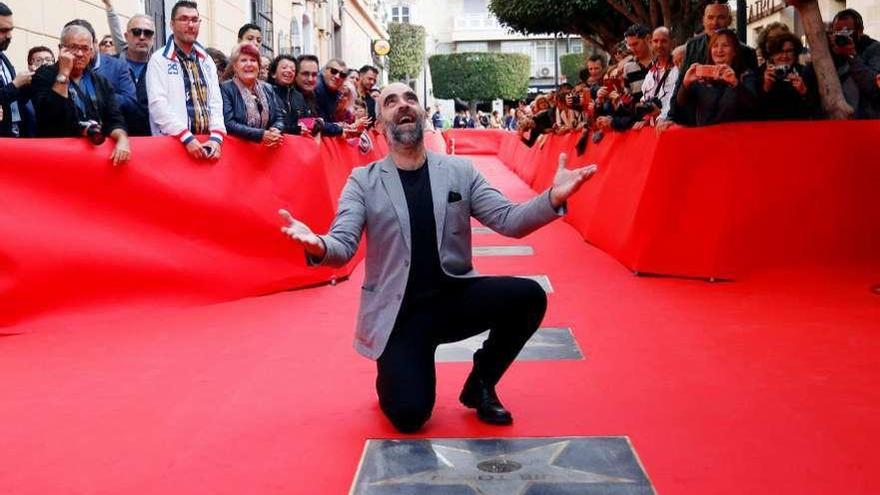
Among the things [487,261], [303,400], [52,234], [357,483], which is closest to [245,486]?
[357,483]

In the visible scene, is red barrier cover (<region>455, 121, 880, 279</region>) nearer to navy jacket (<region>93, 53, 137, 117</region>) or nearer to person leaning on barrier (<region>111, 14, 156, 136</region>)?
person leaning on barrier (<region>111, 14, 156, 136</region>)

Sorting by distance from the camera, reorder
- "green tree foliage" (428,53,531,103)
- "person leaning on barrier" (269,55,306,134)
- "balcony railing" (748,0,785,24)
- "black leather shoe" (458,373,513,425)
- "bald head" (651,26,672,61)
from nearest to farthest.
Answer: "black leather shoe" (458,373,513,425) < "person leaning on barrier" (269,55,306,134) < "bald head" (651,26,672,61) < "balcony railing" (748,0,785,24) < "green tree foliage" (428,53,531,103)

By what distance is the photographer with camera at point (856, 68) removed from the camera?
7.49 m

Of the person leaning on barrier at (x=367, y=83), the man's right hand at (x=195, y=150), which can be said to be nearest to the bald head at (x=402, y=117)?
the man's right hand at (x=195, y=150)

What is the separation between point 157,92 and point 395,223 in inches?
139

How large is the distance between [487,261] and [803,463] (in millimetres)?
5502

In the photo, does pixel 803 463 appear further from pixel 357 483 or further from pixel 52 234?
pixel 52 234

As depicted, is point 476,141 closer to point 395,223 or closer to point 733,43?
point 733,43

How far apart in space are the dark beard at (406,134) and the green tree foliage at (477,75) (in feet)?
218

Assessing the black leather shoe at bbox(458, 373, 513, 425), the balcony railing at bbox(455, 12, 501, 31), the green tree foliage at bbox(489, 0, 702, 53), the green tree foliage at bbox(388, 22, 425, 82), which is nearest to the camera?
the black leather shoe at bbox(458, 373, 513, 425)

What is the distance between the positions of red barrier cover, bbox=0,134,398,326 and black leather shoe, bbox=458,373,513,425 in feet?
10.2

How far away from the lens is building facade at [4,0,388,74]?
34.9ft

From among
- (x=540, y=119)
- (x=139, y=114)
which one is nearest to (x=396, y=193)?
(x=139, y=114)

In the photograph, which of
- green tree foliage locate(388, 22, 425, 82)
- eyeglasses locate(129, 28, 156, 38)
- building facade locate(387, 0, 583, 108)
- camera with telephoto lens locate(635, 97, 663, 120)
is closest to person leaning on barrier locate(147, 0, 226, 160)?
eyeglasses locate(129, 28, 156, 38)
